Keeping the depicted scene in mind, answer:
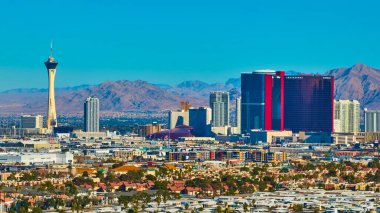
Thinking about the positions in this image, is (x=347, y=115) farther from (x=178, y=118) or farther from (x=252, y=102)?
(x=178, y=118)

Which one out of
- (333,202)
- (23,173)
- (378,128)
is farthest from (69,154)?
(378,128)

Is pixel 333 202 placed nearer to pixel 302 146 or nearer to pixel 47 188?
pixel 47 188

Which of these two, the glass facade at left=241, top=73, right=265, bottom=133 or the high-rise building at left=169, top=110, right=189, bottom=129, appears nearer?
the glass facade at left=241, top=73, right=265, bottom=133

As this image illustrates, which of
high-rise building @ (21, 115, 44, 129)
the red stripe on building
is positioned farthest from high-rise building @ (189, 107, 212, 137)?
high-rise building @ (21, 115, 44, 129)

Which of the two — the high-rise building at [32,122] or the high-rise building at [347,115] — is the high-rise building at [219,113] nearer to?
the high-rise building at [347,115]

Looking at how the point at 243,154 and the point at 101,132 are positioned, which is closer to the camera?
the point at 243,154

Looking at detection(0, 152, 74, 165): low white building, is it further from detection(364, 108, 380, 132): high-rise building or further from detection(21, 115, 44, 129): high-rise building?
detection(364, 108, 380, 132): high-rise building
